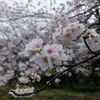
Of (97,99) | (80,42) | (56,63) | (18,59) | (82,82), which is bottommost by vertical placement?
(56,63)

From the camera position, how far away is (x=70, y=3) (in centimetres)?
1044

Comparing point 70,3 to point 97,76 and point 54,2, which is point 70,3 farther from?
point 97,76

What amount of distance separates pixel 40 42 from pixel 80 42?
1.11m

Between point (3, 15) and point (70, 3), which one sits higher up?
point (3, 15)

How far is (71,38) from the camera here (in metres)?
2.71

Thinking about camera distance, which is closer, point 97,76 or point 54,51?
point 54,51

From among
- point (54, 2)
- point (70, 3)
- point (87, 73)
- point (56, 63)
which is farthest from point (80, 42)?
point (87, 73)

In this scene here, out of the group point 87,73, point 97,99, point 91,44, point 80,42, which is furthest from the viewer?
point 87,73

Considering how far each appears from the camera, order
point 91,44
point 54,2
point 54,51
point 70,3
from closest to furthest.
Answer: point 54,51 → point 91,44 → point 70,3 → point 54,2

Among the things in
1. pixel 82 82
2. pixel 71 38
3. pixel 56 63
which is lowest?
pixel 56 63

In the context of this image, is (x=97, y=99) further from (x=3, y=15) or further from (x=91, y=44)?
(x=91, y=44)

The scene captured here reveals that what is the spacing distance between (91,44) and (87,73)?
45.4 feet

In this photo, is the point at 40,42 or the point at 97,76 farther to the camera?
the point at 97,76

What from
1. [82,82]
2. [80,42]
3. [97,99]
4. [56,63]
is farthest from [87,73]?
[56,63]
